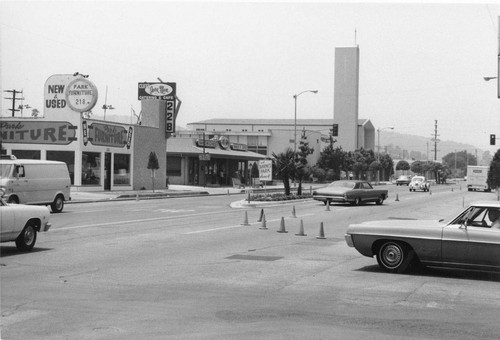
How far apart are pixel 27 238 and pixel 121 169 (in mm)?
35348

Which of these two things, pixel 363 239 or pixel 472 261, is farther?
pixel 363 239

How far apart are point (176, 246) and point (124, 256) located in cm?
216

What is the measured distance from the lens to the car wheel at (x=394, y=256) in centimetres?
1155

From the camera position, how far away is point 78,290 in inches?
379

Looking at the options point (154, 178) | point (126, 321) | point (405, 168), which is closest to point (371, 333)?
point (126, 321)

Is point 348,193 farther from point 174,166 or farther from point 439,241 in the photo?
point 174,166

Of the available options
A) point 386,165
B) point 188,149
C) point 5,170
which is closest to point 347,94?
point 386,165

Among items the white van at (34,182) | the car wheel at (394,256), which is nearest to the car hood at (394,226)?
the car wheel at (394,256)

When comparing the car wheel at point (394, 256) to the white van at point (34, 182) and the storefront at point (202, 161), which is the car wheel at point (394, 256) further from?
the storefront at point (202, 161)

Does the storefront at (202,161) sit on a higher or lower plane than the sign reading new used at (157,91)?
lower

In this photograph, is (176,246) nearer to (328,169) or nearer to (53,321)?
(53,321)

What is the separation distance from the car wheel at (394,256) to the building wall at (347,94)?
12482cm

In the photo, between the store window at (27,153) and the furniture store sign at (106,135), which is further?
the furniture store sign at (106,135)

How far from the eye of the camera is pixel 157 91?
55.4 m
